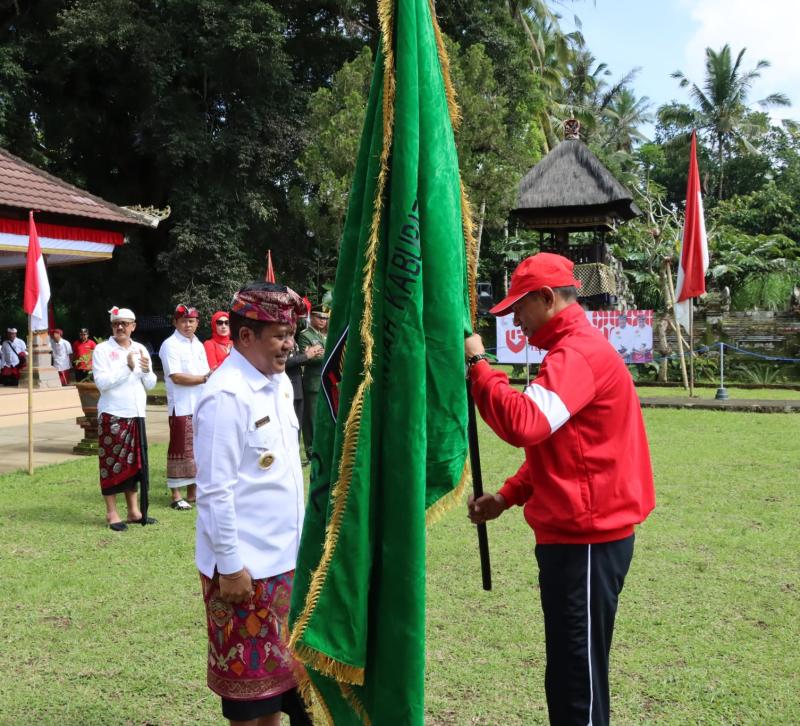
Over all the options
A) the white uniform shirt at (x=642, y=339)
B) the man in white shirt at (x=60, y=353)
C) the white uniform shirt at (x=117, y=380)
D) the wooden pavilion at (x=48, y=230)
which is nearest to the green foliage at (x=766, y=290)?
the white uniform shirt at (x=642, y=339)

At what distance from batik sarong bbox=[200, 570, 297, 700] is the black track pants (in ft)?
2.70

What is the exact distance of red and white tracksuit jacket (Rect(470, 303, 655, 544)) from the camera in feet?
7.33

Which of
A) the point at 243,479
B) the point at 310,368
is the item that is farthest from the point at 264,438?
the point at 310,368

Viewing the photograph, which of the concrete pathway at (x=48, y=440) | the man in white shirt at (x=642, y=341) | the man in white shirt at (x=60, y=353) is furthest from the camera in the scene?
the man in white shirt at (x=60, y=353)

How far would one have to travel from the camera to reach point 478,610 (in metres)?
4.50

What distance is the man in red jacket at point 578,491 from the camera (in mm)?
2346

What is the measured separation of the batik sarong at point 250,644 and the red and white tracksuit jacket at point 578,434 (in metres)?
0.88

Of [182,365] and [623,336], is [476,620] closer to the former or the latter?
[182,365]

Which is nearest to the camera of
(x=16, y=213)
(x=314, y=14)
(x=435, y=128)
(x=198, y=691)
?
(x=435, y=128)

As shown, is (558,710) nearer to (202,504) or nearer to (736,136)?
(202,504)

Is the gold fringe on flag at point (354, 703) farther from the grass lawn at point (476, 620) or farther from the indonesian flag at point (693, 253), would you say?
the indonesian flag at point (693, 253)

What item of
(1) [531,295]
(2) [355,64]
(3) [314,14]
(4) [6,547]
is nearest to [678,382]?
(2) [355,64]

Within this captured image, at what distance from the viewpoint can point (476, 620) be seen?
434 cm

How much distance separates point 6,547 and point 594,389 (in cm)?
533
